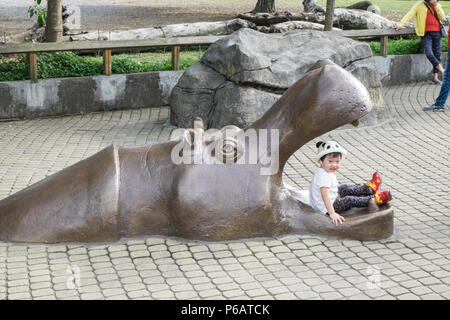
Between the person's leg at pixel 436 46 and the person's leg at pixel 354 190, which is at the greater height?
the person's leg at pixel 436 46

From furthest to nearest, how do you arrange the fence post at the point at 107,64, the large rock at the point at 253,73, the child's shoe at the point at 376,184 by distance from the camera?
the fence post at the point at 107,64, the large rock at the point at 253,73, the child's shoe at the point at 376,184

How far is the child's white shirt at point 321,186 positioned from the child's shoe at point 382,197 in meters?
0.38

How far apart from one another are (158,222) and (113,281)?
Result: 30.8 inches

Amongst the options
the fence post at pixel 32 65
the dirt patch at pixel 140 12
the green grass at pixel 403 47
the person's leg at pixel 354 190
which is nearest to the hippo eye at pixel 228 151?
the person's leg at pixel 354 190

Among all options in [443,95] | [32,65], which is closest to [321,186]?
[443,95]

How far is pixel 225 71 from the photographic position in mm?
9875

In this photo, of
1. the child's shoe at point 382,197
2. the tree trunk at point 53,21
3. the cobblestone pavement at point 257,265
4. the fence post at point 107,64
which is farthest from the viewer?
the tree trunk at point 53,21

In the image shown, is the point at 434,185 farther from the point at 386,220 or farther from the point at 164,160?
the point at 164,160

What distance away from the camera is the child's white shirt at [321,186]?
614cm

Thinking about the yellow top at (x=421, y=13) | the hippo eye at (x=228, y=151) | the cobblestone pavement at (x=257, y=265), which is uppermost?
the yellow top at (x=421, y=13)

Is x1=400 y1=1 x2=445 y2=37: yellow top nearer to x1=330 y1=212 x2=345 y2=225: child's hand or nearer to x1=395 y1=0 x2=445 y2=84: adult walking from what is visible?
x1=395 y1=0 x2=445 y2=84: adult walking

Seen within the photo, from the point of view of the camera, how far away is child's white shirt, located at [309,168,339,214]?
614cm

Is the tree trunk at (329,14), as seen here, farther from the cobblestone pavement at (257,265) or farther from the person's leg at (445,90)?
the cobblestone pavement at (257,265)

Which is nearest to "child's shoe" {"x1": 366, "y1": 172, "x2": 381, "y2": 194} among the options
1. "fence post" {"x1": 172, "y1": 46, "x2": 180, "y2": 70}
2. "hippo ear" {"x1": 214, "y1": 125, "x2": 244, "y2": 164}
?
"hippo ear" {"x1": 214, "y1": 125, "x2": 244, "y2": 164}
